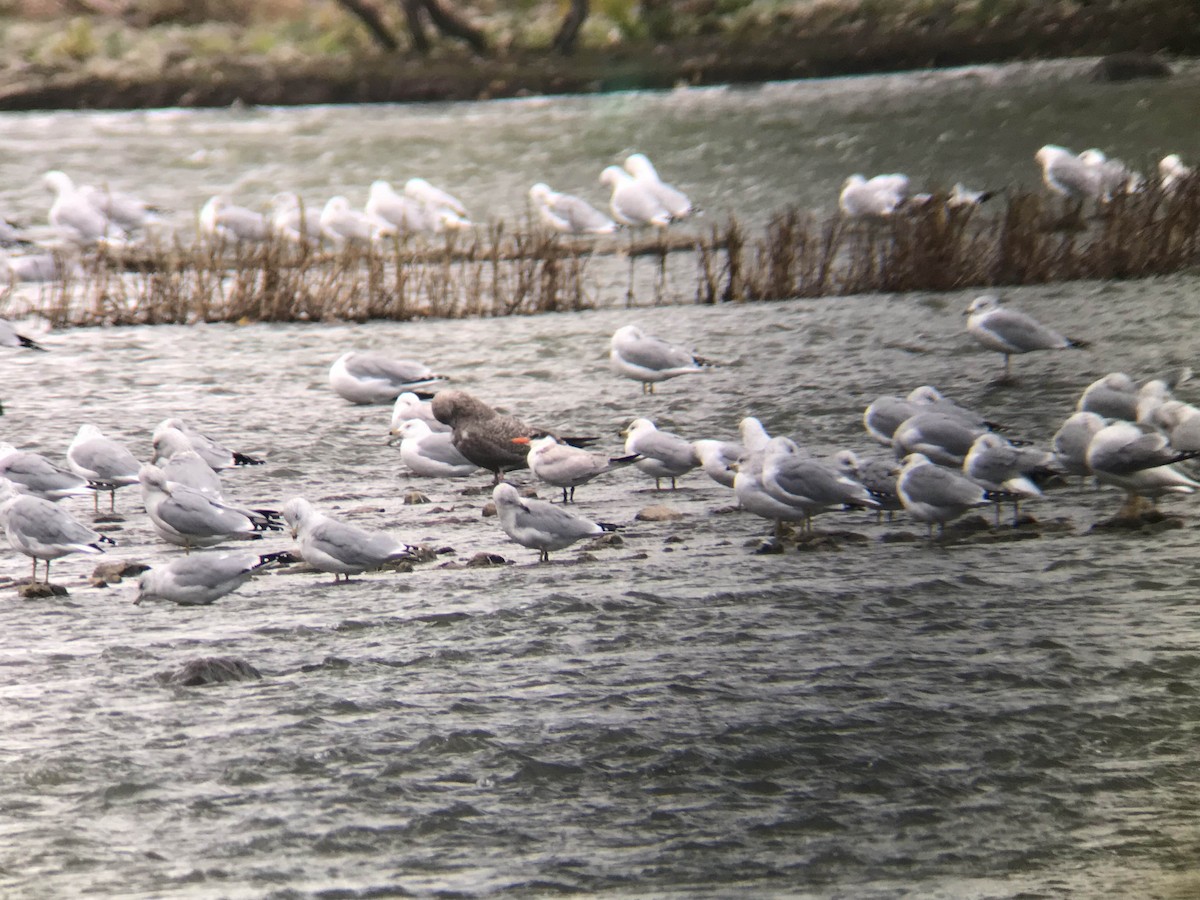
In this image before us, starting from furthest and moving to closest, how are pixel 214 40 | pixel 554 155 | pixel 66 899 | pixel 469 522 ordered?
pixel 214 40, pixel 554 155, pixel 469 522, pixel 66 899

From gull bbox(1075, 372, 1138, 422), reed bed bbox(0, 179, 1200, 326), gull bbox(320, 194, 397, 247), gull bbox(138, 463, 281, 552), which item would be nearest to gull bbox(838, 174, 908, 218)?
reed bed bbox(0, 179, 1200, 326)

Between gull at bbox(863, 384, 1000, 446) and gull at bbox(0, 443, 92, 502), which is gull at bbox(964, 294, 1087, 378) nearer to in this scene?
gull at bbox(863, 384, 1000, 446)

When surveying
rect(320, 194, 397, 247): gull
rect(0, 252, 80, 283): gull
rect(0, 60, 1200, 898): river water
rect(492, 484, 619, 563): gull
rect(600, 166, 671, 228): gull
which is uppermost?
rect(600, 166, 671, 228): gull

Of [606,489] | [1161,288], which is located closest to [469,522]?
[606,489]

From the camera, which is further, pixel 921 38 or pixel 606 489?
pixel 921 38

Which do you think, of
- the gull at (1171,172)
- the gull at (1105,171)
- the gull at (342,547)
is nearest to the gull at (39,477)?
the gull at (342,547)

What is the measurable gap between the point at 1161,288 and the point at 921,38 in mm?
24856

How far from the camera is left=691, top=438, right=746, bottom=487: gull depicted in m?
7.81

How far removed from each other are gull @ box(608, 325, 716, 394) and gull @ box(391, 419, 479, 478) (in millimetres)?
2277

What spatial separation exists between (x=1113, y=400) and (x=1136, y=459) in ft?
4.17

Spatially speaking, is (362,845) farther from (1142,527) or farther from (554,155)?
(554,155)

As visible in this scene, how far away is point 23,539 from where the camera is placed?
6727 mm

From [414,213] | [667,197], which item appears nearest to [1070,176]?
[667,197]

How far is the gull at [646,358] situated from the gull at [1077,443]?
3400mm
